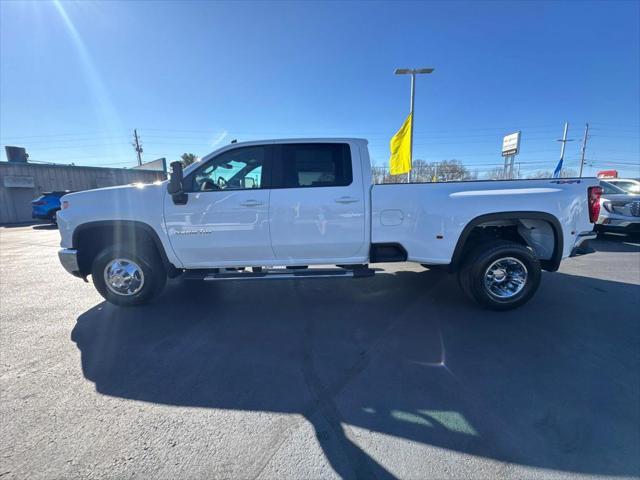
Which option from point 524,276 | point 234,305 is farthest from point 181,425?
point 524,276

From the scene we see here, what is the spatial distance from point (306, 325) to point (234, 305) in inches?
48.5

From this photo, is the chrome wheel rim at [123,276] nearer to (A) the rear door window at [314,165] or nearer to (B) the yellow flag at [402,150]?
(A) the rear door window at [314,165]

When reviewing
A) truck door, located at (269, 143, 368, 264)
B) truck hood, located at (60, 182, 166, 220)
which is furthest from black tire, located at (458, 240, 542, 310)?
truck hood, located at (60, 182, 166, 220)

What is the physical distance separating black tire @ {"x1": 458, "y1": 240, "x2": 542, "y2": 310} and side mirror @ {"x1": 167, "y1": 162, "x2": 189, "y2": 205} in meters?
3.73

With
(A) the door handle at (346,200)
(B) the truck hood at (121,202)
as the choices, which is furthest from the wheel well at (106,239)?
(A) the door handle at (346,200)

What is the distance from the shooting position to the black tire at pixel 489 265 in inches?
142

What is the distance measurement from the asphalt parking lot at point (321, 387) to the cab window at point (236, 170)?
170 centimetres

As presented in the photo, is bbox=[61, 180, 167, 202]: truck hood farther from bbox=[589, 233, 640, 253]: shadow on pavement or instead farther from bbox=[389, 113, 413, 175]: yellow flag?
bbox=[389, 113, 413, 175]: yellow flag

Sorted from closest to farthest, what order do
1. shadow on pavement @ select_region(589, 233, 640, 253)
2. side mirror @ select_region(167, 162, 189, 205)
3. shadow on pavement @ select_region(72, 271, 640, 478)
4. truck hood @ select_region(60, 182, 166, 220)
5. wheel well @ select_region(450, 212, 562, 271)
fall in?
shadow on pavement @ select_region(72, 271, 640, 478) → side mirror @ select_region(167, 162, 189, 205) → wheel well @ select_region(450, 212, 562, 271) → truck hood @ select_region(60, 182, 166, 220) → shadow on pavement @ select_region(589, 233, 640, 253)

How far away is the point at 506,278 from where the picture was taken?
3.76m

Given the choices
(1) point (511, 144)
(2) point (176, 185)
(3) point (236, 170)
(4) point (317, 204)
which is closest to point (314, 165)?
(4) point (317, 204)

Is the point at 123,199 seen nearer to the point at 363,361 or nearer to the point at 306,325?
the point at 306,325

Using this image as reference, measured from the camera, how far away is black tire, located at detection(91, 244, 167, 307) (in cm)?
373

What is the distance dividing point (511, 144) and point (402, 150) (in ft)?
20.6
